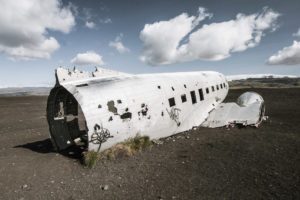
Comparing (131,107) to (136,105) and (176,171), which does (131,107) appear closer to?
(136,105)

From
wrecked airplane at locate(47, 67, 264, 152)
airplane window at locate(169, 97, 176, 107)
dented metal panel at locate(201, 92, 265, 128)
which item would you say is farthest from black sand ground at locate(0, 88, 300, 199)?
airplane window at locate(169, 97, 176, 107)

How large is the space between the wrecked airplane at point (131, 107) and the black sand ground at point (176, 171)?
117 cm

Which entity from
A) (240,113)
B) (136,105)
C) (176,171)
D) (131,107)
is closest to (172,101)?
(136,105)

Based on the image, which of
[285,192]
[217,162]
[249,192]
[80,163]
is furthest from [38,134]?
[285,192]

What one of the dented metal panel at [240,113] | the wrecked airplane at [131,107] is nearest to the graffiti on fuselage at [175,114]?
the wrecked airplane at [131,107]

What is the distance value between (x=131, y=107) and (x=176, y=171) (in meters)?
3.76

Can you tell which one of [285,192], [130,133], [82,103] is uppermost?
[82,103]

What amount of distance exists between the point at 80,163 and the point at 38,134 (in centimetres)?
823

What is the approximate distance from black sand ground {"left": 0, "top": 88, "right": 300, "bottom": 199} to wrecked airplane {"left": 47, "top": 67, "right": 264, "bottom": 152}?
3.83 feet

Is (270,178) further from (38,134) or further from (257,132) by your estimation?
(38,134)

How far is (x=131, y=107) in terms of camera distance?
8.91m

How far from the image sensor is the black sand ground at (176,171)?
5.90 meters

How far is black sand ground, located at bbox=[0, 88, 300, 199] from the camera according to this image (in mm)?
5898

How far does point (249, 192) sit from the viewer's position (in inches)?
222
